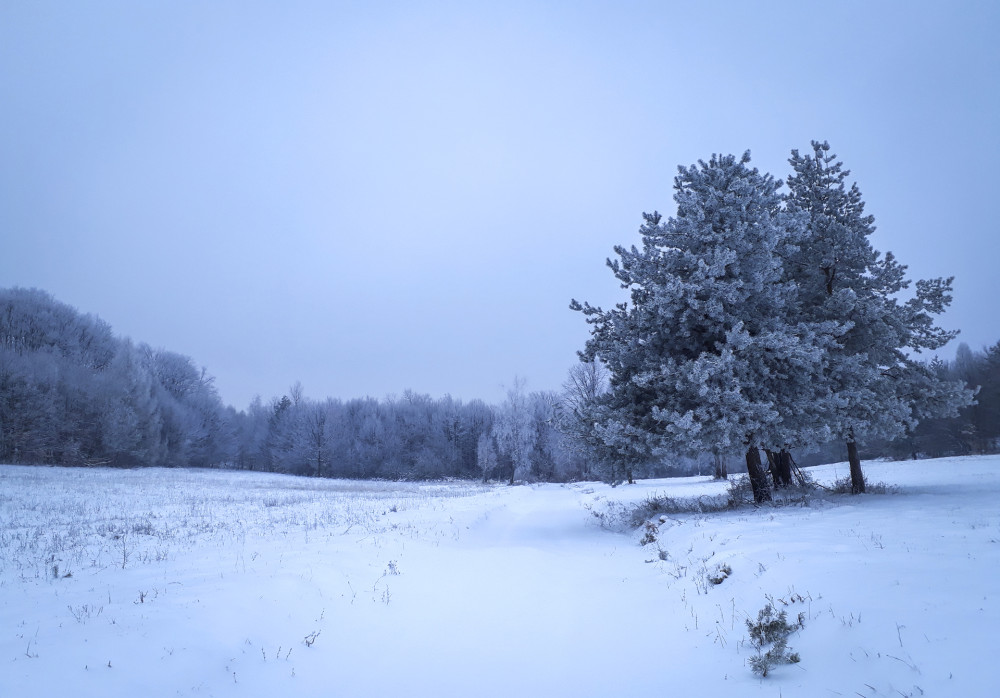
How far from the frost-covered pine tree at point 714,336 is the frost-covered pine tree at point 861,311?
4.06 feet

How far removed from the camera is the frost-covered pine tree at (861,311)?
567 inches

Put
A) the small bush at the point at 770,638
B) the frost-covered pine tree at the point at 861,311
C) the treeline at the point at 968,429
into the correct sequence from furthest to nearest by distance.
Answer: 1. the treeline at the point at 968,429
2. the frost-covered pine tree at the point at 861,311
3. the small bush at the point at 770,638

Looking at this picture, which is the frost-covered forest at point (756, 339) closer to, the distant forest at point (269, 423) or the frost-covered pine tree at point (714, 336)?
the frost-covered pine tree at point (714, 336)

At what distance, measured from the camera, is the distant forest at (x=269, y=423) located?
1665 inches

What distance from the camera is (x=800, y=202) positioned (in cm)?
1773

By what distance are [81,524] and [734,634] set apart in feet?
54.6

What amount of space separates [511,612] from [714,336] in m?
9.90

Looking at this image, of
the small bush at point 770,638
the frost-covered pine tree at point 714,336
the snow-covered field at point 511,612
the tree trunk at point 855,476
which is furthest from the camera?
the tree trunk at point 855,476

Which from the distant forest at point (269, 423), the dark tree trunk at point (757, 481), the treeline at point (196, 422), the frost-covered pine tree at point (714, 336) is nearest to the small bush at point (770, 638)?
the frost-covered pine tree at point (714, 336)

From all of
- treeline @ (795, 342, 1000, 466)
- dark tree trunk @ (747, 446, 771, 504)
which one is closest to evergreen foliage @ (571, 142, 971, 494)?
dark tree trunk @ (747, 446, 771, 504)

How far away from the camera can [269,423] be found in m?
82.7

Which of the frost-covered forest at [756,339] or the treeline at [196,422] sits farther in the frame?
the treeline at [196,422]

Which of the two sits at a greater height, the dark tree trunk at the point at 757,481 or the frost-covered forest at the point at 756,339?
the frost-covered forest at the point at 756,339

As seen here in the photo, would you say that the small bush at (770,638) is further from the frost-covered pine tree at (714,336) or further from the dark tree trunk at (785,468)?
the dark tree trunk at (785,468)
